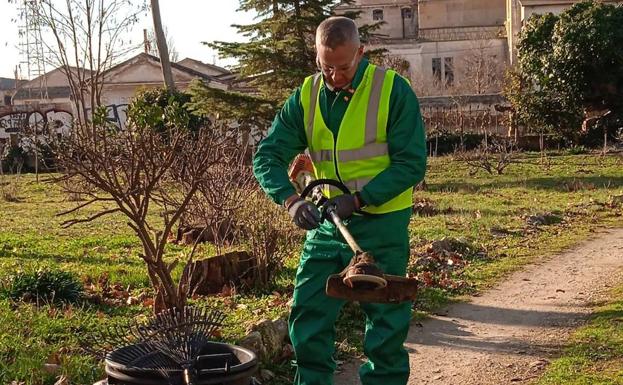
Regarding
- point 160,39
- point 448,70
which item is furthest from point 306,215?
point 448,70

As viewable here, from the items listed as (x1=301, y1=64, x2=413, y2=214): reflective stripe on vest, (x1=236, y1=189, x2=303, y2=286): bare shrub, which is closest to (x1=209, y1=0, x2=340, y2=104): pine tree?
(x1=236, y1=189, x2=303, y2=286): bare shrub

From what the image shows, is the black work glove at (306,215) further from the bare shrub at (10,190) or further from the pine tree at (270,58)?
the bare shrub at (10,190)

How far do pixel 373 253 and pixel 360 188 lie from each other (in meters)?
0.34

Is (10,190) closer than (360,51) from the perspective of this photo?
No

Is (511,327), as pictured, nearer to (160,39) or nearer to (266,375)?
(266,375)

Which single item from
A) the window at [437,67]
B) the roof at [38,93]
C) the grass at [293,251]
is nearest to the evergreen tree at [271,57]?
the grass at [293,251]

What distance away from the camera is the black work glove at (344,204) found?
14.5 ft

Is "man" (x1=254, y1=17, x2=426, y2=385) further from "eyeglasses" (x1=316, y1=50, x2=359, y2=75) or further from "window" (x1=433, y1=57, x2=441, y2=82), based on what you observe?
"window" (x1=433, y1=57, x2=441, y2=82)

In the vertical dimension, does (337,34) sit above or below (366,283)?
above

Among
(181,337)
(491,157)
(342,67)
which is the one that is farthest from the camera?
(491,157)

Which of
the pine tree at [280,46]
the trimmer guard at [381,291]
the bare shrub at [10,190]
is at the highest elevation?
the pine tree at [280,46]

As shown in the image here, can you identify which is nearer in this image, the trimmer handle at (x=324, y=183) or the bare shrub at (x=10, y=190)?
the trimmer handle at (x=324, y=183)

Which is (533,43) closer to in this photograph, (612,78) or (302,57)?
(612,78)

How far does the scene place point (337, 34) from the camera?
4.41 metres
